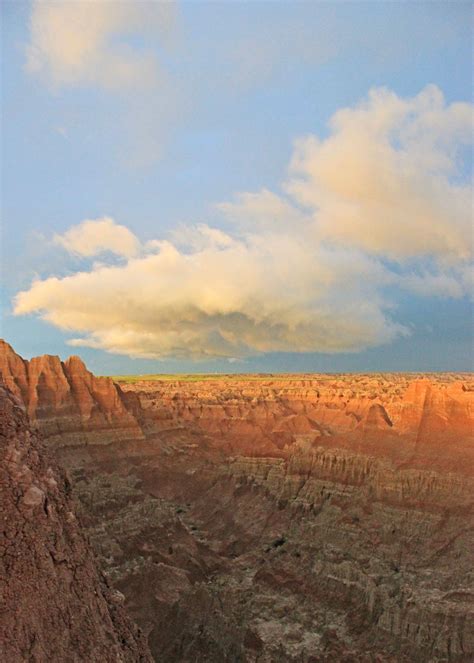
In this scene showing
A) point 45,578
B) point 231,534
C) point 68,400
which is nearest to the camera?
point 45,578

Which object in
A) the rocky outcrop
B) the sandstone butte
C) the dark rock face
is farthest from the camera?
the rocky outcrop

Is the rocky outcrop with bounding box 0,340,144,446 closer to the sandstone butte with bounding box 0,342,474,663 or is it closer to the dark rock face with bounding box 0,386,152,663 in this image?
the sandstone butte with bounding box 0,342,474,663

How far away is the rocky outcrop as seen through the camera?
211ft

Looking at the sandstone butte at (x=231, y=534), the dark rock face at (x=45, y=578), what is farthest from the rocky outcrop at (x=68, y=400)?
the dark rock face at (x=45, y=578)

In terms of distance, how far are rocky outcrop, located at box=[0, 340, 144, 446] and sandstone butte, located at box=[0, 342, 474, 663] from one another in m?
0.22

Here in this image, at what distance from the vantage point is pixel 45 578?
10.5 metres

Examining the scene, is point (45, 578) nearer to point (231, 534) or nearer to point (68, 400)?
point (231, 534)

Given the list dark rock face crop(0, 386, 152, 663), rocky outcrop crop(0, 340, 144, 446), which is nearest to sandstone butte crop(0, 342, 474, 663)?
dark rock face crop(0, 386, 152, 663)

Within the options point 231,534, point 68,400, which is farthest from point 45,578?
point 68,400

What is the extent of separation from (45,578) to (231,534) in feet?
157

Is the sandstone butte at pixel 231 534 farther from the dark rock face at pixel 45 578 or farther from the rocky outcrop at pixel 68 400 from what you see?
the rocky outcrop at pixel 68 400

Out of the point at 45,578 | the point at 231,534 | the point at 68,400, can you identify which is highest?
the point at 45,578

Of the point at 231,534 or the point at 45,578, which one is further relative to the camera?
the point at 231,534

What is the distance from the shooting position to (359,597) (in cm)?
3659
